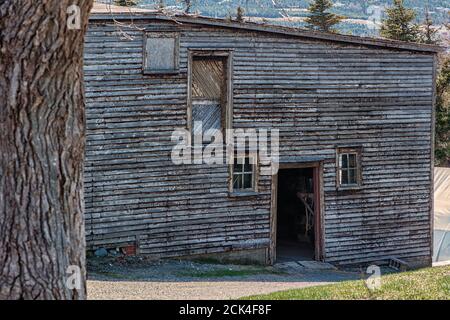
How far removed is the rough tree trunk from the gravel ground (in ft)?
22.6

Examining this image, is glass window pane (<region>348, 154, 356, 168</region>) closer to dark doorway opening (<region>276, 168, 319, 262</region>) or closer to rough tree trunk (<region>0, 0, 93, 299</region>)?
dark doorway opening (<region>276, 168, 319, 262</region>)

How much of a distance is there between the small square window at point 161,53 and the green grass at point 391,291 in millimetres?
7316

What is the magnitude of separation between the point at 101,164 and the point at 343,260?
23.5 ft

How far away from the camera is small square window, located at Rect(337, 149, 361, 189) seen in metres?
22.1

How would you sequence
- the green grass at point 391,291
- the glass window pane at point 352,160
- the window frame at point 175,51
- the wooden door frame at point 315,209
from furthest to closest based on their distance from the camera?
the glass window pane at point 352,160 → the wooden door frame at point 315,209 → the window frame at point 175,51 → the green grass at point 391,291

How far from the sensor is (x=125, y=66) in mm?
19062

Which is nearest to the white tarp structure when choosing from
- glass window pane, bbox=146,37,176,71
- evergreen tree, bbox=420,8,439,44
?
glass window pane, bbox=146,37,176,71

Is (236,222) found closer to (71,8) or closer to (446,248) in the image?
(446,248)

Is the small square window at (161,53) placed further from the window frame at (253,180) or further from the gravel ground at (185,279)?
the gravel ground at (185,279)

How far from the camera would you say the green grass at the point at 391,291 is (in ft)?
39.0
